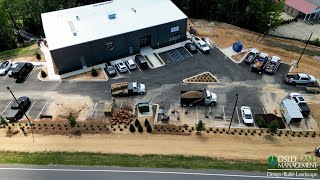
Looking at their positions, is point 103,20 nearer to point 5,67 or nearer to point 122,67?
point 122,67

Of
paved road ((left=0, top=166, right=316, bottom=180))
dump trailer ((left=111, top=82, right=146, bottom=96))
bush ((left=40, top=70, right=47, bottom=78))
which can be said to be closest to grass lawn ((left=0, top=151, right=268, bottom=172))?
paved road ((left=0, top=166, right=316, bottom=180))

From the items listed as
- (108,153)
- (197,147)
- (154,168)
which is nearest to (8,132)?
(108,153)

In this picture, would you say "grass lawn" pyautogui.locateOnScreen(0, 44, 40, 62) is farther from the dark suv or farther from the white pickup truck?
the white pickup truck

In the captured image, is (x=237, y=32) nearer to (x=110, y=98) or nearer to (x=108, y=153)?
(x=110, y=98)

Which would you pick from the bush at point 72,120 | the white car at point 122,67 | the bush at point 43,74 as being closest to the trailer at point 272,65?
the white car at point 122,67

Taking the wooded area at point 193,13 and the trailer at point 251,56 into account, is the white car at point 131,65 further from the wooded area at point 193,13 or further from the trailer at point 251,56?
the wooded area at point 193,13

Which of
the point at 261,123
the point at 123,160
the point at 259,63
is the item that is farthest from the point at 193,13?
the point at 123,160

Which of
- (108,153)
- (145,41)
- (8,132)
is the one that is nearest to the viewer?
(108,153)
